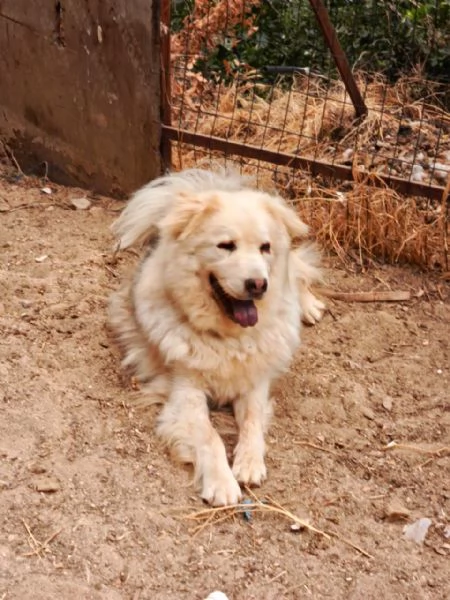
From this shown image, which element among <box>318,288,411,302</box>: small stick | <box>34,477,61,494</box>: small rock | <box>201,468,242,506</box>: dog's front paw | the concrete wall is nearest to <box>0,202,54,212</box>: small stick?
the concrete wall

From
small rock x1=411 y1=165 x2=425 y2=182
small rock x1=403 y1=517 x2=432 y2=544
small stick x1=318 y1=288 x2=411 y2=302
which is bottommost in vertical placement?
small rock x1=403 y1=517 x2=432 y2=544

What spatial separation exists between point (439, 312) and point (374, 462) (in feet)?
4.65

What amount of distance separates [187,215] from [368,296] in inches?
59.1

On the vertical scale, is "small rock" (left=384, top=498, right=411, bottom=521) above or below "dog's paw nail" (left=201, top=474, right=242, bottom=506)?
below

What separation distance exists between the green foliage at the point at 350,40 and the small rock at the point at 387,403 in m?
3.41

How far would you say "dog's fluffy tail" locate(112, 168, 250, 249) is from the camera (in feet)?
12.4

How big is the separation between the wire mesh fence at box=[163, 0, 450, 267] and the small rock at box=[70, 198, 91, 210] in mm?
638

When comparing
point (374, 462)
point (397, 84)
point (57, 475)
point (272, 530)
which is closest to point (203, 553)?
point (272, 530)

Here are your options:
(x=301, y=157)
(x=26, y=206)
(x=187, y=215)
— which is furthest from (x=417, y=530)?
(x=26, y=206)

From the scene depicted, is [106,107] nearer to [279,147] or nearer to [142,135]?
[142,135]

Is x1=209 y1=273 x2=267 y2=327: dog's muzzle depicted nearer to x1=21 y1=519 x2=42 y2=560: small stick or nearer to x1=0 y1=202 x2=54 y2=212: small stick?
x1=21 y1=519 x2=42 y2=560: small stick

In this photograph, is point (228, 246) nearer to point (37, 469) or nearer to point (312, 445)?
point (312, 445)

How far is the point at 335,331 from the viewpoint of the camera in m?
4.18

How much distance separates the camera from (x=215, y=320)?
3.36 meters
